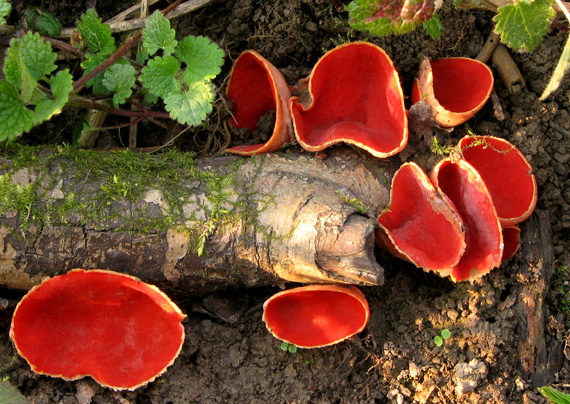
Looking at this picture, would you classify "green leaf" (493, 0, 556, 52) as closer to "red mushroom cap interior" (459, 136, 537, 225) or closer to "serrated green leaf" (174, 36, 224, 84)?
"red mushroom cap interior" (459, 136, 537, 225)

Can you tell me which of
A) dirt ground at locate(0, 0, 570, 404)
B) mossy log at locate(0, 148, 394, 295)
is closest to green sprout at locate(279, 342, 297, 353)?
dirt ground at locate(0, 0, 570, 404)

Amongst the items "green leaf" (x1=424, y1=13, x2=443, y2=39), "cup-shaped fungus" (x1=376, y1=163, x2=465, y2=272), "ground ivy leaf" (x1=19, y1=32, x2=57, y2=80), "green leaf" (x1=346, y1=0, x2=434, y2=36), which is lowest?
"cup-shaped fungus" (x1=376, y1=163, x2=465, y2=272)

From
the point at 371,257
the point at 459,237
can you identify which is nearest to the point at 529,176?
the point at 459,237

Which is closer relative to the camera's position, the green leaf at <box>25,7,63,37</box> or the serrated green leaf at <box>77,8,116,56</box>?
the serrated green leaf at <box>77,8,116,56</box>

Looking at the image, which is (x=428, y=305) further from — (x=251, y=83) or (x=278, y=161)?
(x=251, y=83)

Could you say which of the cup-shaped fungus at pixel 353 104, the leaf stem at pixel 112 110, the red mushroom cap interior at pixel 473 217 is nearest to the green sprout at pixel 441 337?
the red mushroom cap interior at pixel 473 217
